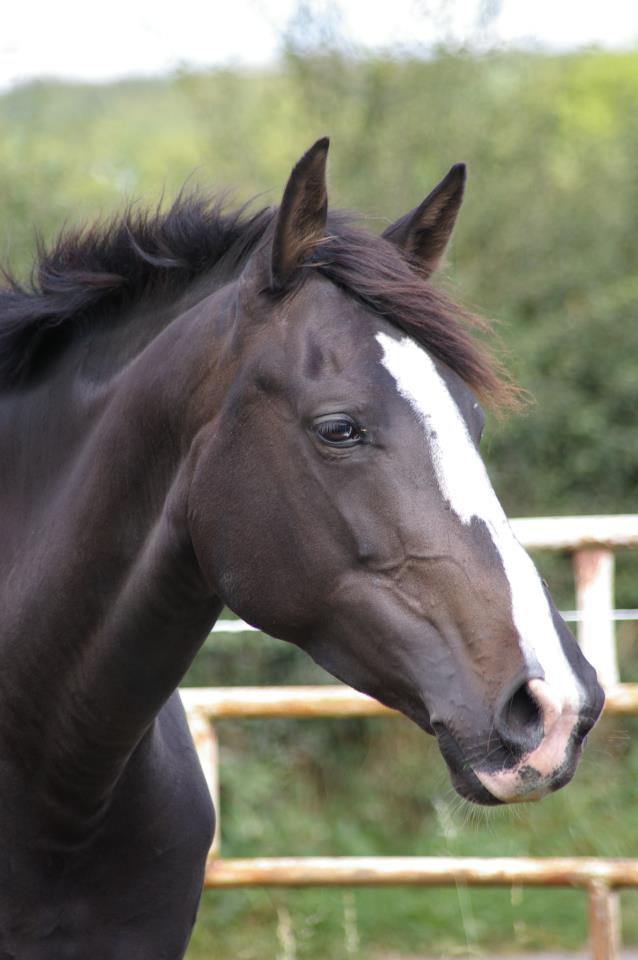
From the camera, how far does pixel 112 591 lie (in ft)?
7.86

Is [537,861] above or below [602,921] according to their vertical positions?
above

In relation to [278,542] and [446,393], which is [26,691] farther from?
[446,393]

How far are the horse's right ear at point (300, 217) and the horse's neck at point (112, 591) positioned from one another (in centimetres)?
21

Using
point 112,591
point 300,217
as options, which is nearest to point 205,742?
point 112,591

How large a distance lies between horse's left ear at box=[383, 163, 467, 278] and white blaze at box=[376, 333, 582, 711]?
0.40 meters

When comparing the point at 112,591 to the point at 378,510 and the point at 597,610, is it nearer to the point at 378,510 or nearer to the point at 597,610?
the point at 378,510

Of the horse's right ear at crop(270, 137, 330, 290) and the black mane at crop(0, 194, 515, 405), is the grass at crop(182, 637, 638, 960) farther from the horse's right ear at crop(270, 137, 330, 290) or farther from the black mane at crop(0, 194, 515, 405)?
the horse's right ear at crop(270, 137, 330, 290)

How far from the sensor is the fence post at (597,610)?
163 inches

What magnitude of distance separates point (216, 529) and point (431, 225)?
0.82m

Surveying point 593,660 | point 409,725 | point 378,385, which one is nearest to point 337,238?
point 378,385

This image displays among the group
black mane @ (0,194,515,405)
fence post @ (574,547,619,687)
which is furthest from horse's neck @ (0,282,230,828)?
fence post @ (574,547,619,687)

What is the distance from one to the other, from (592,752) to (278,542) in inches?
186

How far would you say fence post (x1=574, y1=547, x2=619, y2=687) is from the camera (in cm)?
414

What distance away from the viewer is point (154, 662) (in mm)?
2395
